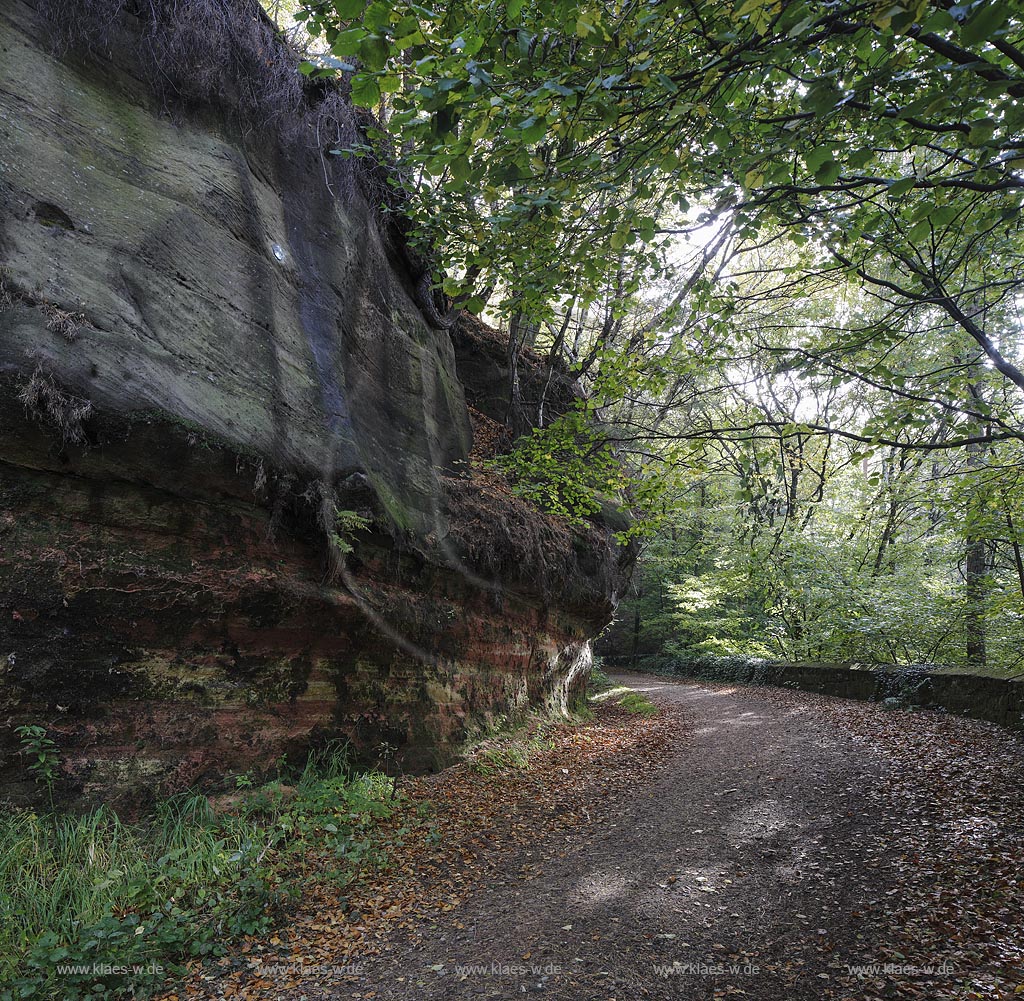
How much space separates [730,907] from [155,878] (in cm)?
424

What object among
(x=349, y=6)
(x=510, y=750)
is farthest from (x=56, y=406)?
(x=510, y=750)

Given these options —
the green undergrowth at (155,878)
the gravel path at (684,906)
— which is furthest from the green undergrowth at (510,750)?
the green undergrowth at (155,878)

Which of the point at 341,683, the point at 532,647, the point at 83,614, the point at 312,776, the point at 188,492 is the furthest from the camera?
the point at 532,647

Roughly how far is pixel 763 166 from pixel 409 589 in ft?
19.4

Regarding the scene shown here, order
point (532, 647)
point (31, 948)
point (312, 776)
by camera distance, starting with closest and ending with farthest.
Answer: point (31, 948) → point (312, 776) → point (532, 647)

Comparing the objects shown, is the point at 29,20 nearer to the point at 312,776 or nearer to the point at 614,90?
the point at 614,90

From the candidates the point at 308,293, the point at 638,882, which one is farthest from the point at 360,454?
the point at 638,882

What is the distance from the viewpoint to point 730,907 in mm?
4281

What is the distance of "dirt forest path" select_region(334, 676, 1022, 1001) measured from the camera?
3426mm

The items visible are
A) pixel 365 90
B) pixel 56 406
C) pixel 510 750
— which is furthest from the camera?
pixel 510 750

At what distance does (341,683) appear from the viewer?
6520 mm

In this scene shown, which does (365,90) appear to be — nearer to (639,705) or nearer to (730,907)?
(730,907)

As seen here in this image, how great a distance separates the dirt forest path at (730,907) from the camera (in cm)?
343

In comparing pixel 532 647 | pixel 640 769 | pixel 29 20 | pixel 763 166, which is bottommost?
pixel 640 769
